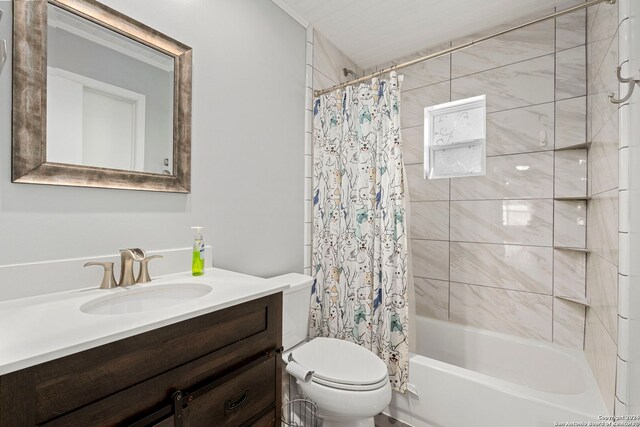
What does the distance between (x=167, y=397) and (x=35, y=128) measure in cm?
94

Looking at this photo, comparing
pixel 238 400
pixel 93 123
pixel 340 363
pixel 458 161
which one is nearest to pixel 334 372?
pixel 340 363

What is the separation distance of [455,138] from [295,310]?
185 cm

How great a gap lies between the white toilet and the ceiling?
1728 millimetres

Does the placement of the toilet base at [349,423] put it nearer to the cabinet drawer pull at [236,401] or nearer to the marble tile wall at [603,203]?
the cabinet drawer pull at [236,401]

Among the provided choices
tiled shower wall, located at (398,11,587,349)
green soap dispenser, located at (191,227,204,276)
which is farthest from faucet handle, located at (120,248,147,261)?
tiled shower wall, located at (398,11,587,349)

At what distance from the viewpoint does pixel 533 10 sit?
1960mm

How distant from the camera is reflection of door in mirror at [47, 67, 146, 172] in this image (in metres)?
1.01

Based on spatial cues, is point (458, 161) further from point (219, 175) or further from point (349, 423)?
point (349, 423)

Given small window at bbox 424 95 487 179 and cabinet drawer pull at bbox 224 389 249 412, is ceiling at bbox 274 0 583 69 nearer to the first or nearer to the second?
small window at bbox 424 95 487 179

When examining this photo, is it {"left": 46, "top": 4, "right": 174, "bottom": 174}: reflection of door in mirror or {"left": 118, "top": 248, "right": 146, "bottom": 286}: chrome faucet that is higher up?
{"left": 46, "top": 4, "right": 174, "bottom": 174}: reflection of door in mirror

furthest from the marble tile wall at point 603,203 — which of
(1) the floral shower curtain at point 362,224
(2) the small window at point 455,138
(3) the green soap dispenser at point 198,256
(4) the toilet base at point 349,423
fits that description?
(3) the green soap dispenser at point 198,256

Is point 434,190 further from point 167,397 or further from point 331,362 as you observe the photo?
point 167,397

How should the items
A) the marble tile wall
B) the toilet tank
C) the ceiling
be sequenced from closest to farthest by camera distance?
the marble tile wall
the toilet tank
the ceiling

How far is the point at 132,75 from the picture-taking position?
1.22 meters
